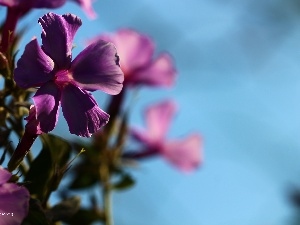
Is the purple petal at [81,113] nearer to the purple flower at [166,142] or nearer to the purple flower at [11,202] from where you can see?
the purple flower at [11,202]


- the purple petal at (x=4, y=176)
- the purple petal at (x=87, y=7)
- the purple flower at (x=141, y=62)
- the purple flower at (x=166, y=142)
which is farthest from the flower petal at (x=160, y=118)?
the purple petal at (x=4, y=176)

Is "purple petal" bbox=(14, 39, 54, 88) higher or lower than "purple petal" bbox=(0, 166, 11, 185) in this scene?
higher

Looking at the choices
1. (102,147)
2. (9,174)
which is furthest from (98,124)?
(102,147)

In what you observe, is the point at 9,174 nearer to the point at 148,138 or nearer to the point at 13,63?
the point at 13,63

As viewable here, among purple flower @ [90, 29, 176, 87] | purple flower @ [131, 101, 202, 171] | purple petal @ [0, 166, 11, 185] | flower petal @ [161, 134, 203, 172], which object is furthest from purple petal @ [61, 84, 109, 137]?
flower petal @ [161, 134, 203, 172]

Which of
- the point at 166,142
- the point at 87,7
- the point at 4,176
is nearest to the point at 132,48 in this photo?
the point at 166,142

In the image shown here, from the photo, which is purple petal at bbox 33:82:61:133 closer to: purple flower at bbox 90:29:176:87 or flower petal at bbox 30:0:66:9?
flower petal at bbox 30:0:66:9
